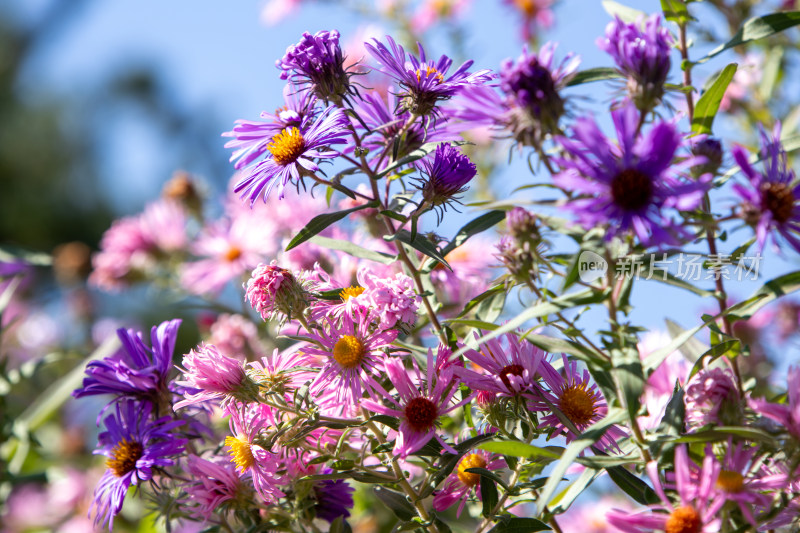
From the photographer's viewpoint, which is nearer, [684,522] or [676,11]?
[684,522]

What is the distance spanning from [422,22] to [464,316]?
107 cm

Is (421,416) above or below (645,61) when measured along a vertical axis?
below

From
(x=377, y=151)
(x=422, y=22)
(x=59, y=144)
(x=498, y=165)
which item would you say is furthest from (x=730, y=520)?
(x=59, y=144)

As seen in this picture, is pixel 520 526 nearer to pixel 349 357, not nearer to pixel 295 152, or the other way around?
pixel 349 357

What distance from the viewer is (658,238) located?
1.46 feet

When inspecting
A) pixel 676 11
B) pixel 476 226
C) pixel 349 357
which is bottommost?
pixel 349 357

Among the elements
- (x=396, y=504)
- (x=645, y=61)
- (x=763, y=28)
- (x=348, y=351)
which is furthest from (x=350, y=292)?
(x=763, y=28)

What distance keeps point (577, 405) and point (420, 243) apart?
0.18 meters

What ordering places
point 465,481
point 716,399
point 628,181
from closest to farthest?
point 628,181 < point 716,399 < point 465,481

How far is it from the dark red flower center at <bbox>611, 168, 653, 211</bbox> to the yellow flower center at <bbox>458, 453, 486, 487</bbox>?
0.93ft

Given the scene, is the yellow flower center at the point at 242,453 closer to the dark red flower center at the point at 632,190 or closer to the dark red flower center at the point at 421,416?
the dark red flower center at the point at 421,416

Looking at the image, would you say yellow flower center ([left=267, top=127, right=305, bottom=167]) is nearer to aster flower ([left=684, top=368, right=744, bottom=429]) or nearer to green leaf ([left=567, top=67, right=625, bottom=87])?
green leaf ([left=567, top=67, right=625, bottom=87])

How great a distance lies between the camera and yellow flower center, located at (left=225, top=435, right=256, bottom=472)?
0.61 m

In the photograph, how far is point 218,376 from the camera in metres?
0.60
